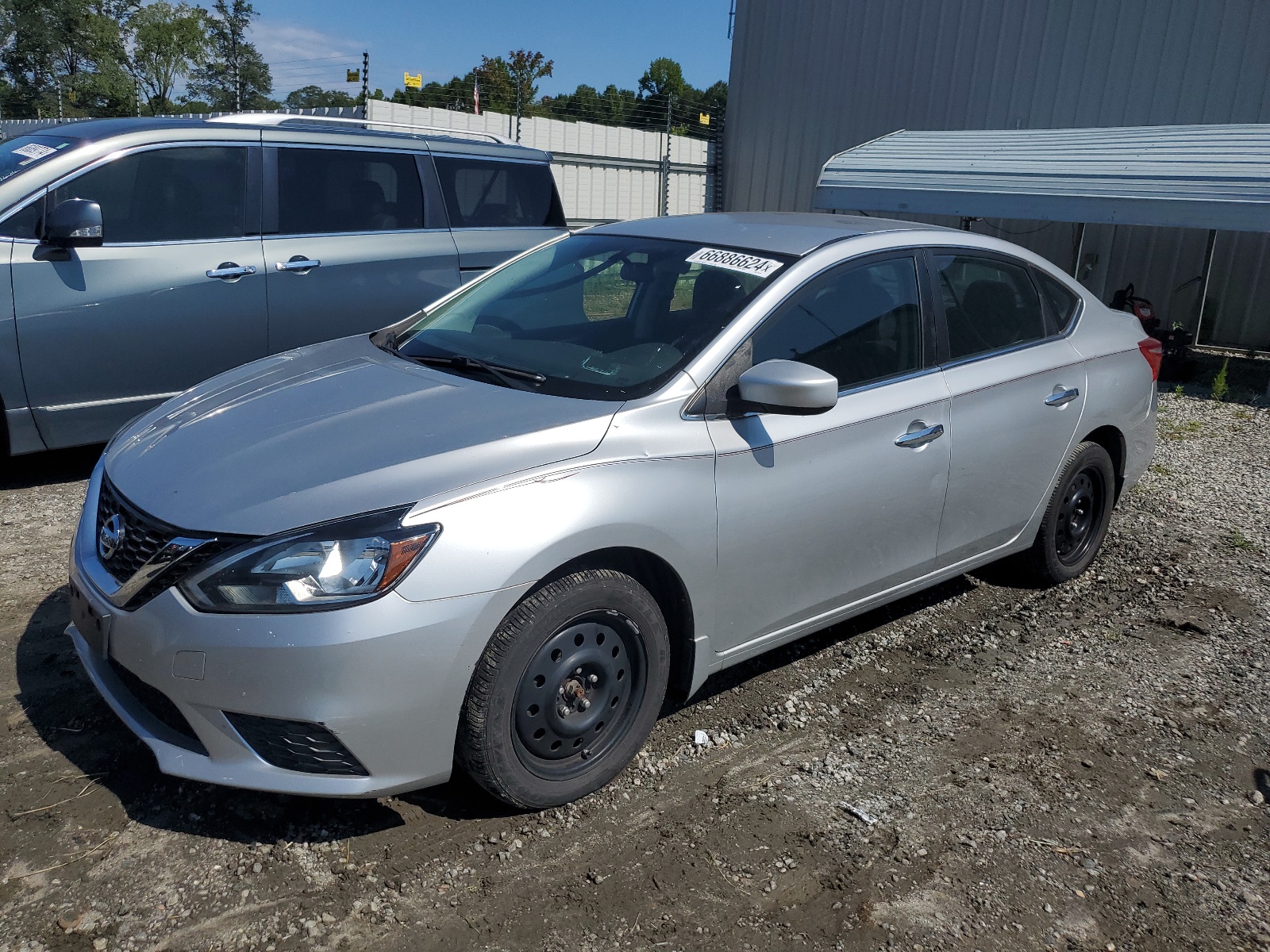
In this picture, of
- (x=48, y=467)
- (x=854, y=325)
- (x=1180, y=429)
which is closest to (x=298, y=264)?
(x=48, y=467)

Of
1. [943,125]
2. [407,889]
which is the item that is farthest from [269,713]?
[943,125]

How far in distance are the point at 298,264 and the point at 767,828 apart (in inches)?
172

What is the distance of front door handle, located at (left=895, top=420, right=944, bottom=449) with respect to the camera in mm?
3607

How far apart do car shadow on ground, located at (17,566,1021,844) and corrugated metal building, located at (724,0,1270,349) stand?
12635 millimetres

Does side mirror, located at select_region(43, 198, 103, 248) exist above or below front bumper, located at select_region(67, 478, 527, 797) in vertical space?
above

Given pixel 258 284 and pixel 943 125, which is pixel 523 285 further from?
pixel 943 125

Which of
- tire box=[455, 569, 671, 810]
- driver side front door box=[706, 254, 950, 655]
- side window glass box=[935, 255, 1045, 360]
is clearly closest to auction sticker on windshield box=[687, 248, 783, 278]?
driver side front door box=[706, 254, 950, 655]

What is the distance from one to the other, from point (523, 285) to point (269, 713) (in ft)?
6.76

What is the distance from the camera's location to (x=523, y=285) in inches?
156

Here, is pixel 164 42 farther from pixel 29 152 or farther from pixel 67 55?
pixel 29 152

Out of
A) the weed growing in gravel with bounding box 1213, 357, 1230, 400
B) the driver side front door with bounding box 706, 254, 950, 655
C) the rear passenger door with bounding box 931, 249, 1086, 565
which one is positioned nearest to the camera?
the driver side front door with bounding box 706, 254, 950, 655

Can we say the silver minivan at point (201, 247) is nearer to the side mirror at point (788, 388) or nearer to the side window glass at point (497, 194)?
the side window glass at point (497, 194)

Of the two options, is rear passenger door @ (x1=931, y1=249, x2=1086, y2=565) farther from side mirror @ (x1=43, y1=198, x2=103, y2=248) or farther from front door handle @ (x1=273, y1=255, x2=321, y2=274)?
side mirror @ (x1=43, y1=198, x2=103, y2=248)

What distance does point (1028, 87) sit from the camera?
14.6 meters
